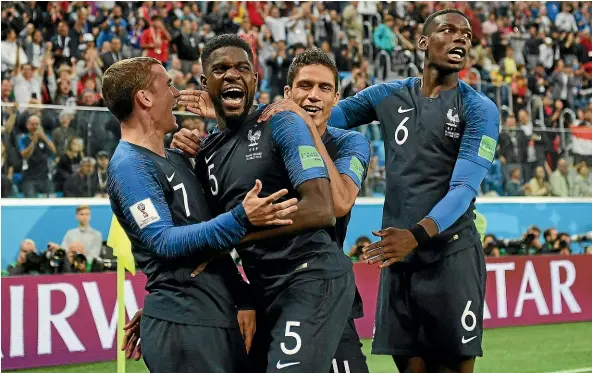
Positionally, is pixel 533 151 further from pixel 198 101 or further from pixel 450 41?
pixel 198 101

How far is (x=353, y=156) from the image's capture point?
15.2 feet

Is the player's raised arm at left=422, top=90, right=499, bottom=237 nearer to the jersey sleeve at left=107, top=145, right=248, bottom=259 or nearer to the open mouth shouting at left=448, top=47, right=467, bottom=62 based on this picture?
the open mouth shouting at left=448, top=47, right=467, bottom=62

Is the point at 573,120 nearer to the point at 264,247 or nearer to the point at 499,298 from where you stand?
the point at 499,298

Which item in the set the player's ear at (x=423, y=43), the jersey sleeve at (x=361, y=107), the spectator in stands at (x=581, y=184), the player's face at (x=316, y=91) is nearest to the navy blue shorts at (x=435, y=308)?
the jersey sleeve at (x=361, y=107)

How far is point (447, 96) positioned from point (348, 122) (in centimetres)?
61

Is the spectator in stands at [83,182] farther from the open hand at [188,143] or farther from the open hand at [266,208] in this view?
the open hand at [266,208]

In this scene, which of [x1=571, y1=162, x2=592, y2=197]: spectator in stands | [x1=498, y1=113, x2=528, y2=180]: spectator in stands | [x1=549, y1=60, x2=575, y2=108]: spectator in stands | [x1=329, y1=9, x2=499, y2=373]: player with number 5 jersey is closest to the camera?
[x1=329, y1=9, x2=499, y2=373]: player with number 5 jersey

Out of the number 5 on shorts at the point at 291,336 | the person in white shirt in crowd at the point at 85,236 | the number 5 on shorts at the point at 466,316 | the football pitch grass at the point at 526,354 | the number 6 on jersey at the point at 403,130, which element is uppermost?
the number 6 on jersey at the point at 403,130

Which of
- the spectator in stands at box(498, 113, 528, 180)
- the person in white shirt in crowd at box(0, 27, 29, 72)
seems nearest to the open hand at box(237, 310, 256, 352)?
the spectator in stands at box(498, 113, 528, 180)

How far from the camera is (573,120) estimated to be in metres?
19.1

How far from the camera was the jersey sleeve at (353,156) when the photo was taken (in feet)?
14.8

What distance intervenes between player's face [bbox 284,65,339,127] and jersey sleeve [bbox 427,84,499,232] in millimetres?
798

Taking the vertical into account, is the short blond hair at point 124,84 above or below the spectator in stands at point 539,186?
above

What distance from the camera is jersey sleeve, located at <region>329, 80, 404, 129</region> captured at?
5627 mm
